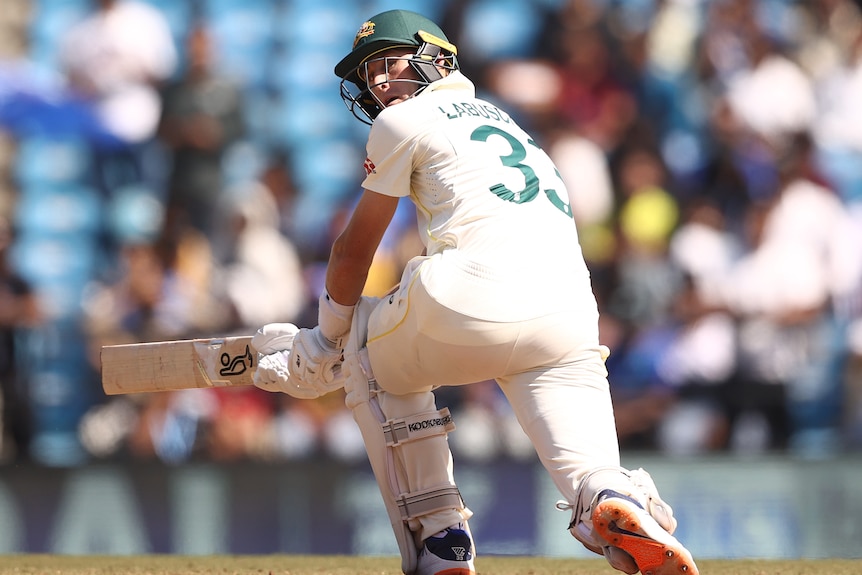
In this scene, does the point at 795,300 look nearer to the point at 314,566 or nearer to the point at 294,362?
the point at 314,566

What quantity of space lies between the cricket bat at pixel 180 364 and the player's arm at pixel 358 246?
52 cm

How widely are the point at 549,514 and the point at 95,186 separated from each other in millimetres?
3442

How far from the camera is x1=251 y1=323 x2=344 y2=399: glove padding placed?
12.1ft

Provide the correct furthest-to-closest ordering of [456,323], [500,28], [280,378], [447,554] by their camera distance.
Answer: [500,28], [280,378], [447,554], [456,323]

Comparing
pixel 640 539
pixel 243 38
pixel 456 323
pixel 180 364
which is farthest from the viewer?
pixel 243 38

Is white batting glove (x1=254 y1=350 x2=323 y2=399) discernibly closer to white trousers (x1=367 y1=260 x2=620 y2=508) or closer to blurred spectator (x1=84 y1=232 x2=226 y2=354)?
white trousers (x1=367 y1=260 x2=620 y2=508)

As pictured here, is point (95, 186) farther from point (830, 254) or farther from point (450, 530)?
point (450, 530)

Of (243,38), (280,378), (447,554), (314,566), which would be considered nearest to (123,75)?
(243,38)

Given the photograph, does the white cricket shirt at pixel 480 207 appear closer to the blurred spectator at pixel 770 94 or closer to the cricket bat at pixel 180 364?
the cricket bat at pixel 180 364

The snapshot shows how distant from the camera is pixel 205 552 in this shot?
Result: 20.0ft

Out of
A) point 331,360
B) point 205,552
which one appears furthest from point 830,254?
point 331,360

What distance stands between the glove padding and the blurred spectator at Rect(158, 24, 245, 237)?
3.57 metres

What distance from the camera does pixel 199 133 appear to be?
757 cm

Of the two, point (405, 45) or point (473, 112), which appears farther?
point (405, 45)
